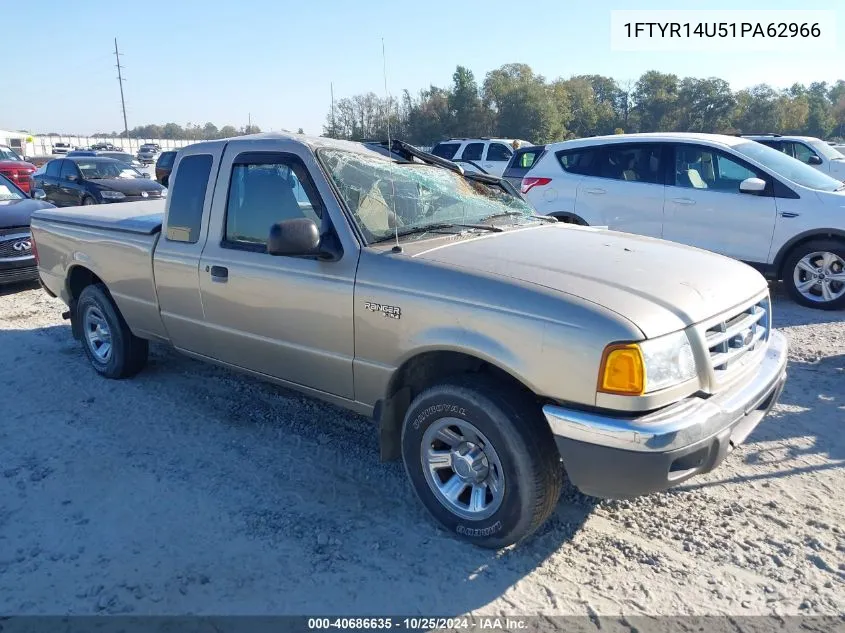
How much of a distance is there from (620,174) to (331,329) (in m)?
5.89

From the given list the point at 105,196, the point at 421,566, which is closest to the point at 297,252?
the point at 421,566

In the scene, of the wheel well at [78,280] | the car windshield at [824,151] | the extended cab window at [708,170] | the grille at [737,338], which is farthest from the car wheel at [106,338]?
the car windshield at [824,151]

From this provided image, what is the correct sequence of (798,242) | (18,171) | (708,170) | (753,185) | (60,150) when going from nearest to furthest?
1. (753,185)
2. (798,242)
3. (708,170)
4. (18,171)
5. (60,150)

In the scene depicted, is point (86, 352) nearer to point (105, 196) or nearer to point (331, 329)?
point (331, 329)

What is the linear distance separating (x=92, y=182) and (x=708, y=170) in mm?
13572

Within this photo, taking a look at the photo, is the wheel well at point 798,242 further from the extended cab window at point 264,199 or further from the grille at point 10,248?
the grille at point 10,248

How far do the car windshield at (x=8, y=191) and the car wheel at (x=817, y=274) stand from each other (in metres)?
10.9

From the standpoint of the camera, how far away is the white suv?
7027 mm

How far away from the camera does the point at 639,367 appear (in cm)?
254

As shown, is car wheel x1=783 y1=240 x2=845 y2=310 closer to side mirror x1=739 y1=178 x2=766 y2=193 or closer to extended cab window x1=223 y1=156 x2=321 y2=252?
side mirror x1=739 y1=178 x2=766 y2=193

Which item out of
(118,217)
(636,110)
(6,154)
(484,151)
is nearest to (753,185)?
(118,217)

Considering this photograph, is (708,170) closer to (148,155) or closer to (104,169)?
(104,169)

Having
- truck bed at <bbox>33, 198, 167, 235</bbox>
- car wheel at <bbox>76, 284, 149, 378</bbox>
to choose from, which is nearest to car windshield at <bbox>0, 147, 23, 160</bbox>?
truck bed at <bbox>33, 198, 167, 235</bbox>

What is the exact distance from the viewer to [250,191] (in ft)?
13.2
